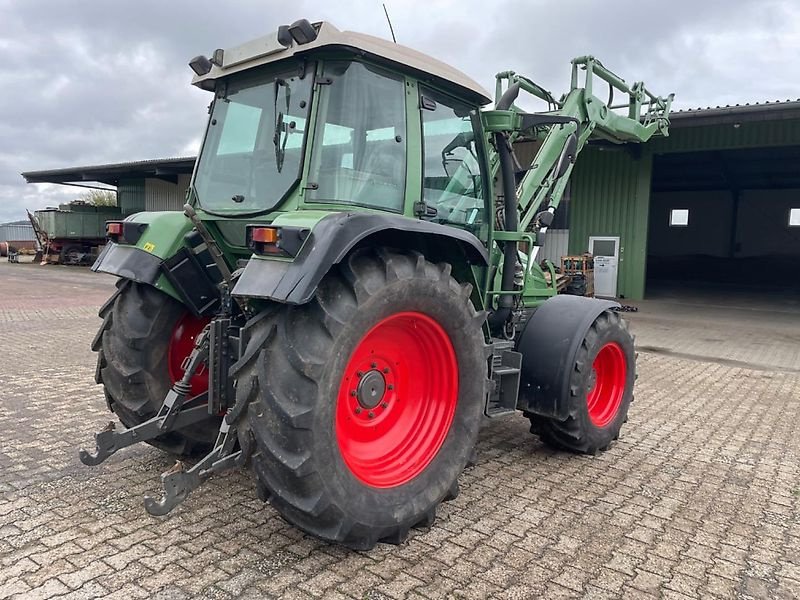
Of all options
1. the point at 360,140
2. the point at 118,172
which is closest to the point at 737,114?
the point at 360,140

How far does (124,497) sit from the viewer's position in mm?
3389

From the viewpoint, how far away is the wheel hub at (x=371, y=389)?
2.89m

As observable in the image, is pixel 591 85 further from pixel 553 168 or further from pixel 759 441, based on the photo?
pixel 759 441

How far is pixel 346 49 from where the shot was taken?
2.86m

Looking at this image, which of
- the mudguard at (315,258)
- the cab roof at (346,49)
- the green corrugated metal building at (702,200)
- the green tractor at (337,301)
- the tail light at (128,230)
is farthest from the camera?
the green corrugated metal building at (702,200)

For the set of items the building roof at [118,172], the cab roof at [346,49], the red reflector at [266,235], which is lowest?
the red reflector at [266,235]

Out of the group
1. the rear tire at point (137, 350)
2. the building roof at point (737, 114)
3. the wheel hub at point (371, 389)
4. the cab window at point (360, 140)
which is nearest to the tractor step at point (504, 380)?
the wheel hub at point (371, 389)

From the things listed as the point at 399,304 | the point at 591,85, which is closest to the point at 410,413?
the point at 399,304

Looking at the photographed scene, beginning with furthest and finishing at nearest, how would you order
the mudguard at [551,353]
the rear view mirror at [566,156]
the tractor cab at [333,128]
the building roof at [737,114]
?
the building roof at [737,114]
the rear view mirror at [566,156]
the mudguard at [551,353]
the tractor cab at [333,128]

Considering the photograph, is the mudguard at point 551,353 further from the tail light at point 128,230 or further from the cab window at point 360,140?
the tail light at point 128,230

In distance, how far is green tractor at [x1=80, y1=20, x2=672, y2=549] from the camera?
252 cm

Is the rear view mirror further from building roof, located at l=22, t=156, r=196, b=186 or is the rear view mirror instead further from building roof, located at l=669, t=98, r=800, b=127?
building roof, located at l=22, t=156, r=196, b=186

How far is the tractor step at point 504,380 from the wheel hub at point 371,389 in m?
0.98

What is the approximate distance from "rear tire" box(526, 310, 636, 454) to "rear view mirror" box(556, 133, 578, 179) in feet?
4.67
